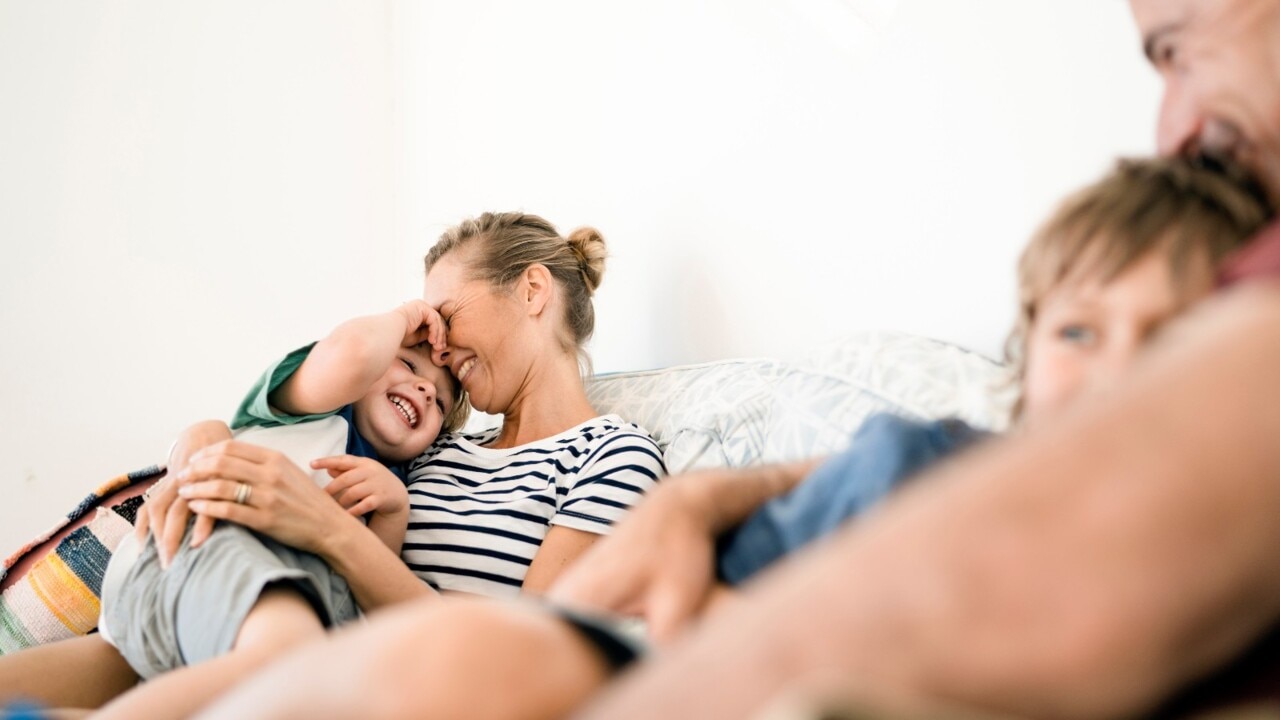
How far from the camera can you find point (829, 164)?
1.39 metres

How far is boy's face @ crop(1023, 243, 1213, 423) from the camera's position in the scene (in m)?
0.67

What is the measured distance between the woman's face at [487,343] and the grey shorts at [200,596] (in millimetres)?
522

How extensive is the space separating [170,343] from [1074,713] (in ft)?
7.50

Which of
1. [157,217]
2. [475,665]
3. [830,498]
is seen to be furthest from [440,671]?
[157,217]

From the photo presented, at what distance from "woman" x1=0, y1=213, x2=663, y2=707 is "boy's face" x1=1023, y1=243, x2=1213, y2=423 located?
659 mm

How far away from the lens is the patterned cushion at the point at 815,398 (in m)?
0.94

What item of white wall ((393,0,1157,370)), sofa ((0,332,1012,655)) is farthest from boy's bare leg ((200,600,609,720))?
white wall ((393,0,1157,370))

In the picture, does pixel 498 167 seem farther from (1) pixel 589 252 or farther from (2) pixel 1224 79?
(2) pixel 1224 79

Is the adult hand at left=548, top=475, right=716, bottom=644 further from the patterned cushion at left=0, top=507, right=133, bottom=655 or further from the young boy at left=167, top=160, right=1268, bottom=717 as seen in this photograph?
the patterned cushion at left=0, top=507, right=133, bottom=655

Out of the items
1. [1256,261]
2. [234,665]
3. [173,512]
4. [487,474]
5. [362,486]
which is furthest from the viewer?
[487,474]

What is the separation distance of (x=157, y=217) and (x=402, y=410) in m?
1.18

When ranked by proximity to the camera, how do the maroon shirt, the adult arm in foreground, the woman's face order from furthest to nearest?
the woman's face
the maroon shirt
the adult arm in foreground

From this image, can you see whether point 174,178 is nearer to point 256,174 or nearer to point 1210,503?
point 256,174

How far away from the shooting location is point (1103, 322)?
697mm
